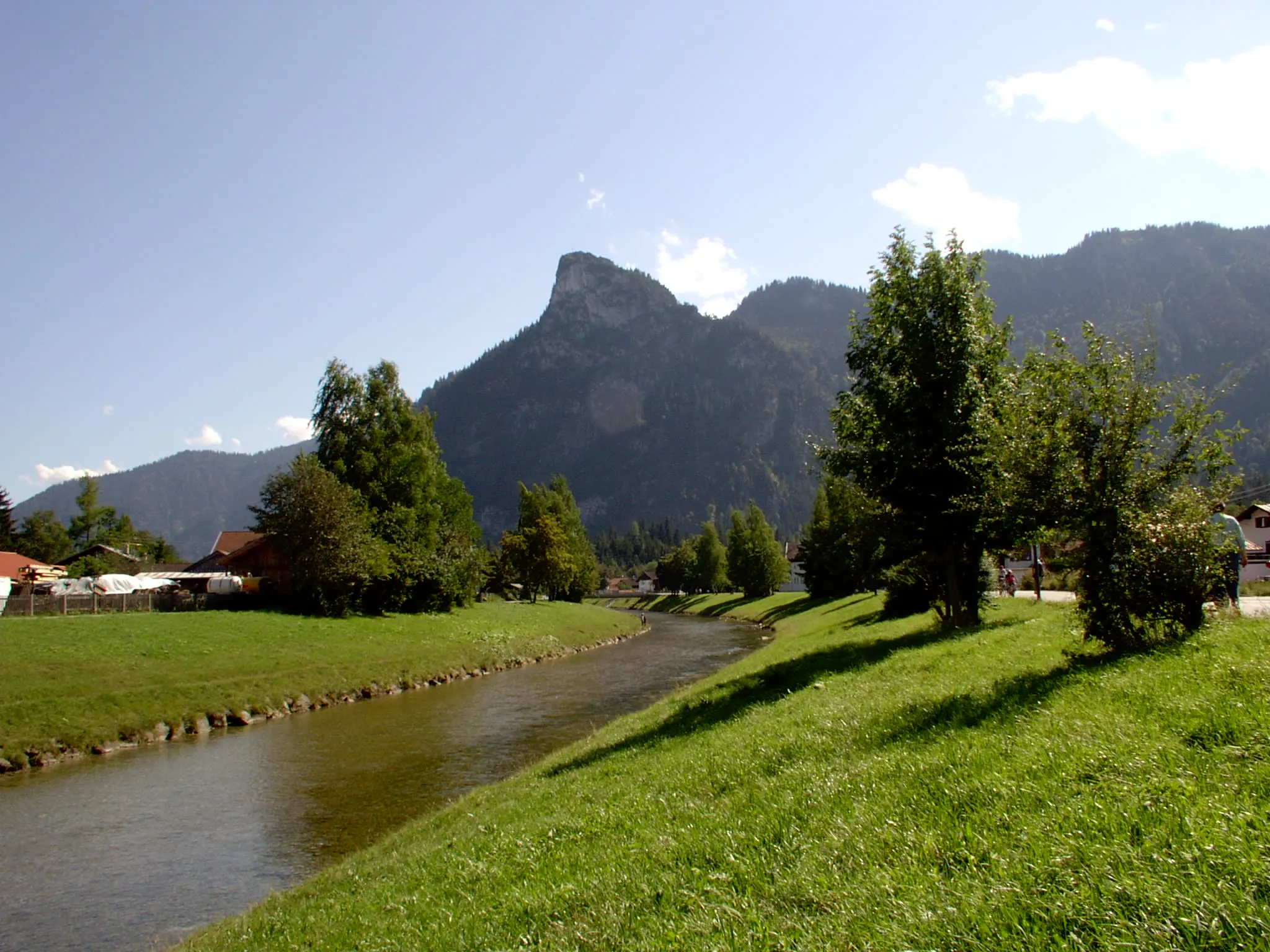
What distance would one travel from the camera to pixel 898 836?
23.1 feet

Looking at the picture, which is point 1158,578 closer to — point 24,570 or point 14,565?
point 24,570

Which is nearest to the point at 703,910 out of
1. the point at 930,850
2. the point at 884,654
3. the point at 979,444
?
the point at 930,850

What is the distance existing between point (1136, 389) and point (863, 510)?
54.2 feet

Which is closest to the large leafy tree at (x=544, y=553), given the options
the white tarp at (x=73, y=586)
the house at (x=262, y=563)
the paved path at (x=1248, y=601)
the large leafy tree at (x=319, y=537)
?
the house at (x=262, y=563)

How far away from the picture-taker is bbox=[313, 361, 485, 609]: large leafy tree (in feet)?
197

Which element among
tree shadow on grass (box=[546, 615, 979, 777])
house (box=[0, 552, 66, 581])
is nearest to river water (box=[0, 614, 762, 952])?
tree shadow on grass (box=[546, 615, 979, 777])

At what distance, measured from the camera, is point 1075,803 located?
662cm

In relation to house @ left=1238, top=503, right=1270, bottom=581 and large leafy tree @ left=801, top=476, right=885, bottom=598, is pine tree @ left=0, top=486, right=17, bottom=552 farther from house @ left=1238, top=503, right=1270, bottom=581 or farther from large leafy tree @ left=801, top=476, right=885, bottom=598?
house @ left=1238, top=503, right=1270, bottom=581

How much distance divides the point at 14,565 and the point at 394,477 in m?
38.1

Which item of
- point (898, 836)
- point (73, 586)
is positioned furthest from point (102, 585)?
point (898, 836)

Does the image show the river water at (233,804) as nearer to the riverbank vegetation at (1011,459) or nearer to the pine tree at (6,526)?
the riverbank vegetation at (1011,459)

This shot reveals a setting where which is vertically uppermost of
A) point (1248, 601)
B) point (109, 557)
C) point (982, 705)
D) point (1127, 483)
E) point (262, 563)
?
point (109, 557)

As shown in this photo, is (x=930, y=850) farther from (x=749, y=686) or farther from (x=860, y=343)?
(x=860, y=343)

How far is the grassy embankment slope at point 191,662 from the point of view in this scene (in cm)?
2748
